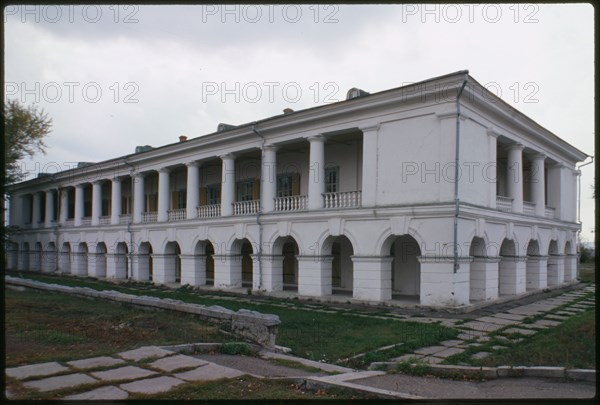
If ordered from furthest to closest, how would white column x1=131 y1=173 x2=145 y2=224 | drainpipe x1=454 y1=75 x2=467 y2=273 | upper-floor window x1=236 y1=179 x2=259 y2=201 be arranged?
white column x1=131 y1=173 x2=145 y2=224, upper-floor window x1=236 y1=179 x2=259 y2=201, drainpipe x1=454 y1=75 x2=467 y2=273

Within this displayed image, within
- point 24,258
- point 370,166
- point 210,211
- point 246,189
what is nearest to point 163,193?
point 210,211

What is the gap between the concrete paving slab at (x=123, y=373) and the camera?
6070mm

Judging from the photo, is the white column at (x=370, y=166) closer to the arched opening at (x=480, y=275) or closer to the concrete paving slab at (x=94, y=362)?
the arched opening at (x=480, y=275)

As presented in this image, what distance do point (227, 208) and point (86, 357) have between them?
14.5 metres

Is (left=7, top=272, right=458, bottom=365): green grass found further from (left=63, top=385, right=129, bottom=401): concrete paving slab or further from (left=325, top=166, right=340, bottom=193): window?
(left=325, top=166, right=340, bottom=193): window

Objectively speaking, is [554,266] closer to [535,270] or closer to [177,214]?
[535,270]

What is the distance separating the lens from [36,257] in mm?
36438

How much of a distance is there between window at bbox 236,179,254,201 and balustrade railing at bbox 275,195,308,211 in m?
4.10

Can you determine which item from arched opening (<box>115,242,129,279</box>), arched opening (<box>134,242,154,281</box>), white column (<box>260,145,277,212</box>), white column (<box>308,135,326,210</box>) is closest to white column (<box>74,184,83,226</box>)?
arched opening (<box>115,242,129,279</box>)

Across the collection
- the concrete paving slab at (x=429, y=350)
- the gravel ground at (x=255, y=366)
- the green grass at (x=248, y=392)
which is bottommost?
the concrete paving slab at (x=429, y=350)

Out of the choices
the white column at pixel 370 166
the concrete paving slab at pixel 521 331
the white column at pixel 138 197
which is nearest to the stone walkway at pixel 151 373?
the concrete paving slab at pixel 521 331

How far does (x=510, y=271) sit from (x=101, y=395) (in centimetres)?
1651

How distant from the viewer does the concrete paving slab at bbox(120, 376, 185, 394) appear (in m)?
5.59

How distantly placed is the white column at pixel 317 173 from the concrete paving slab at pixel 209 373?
1162 cm
